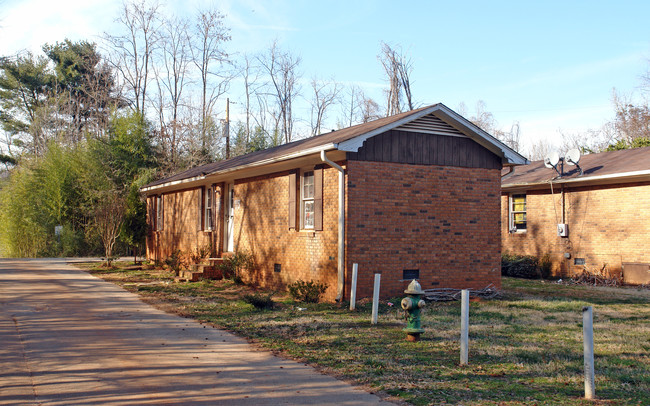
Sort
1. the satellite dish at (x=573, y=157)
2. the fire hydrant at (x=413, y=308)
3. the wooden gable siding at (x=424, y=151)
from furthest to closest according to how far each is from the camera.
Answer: the satellite dish at (x=573, y=157) < the wooden gable siding at (x=424, y=151) < the fire hydrant at (x=413, y=308)

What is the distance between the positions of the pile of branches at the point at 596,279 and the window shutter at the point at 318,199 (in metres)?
9.41

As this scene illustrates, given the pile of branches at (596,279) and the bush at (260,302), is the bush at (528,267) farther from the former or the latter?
the bush at (260,302)

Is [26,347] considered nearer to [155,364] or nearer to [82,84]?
[155,364]

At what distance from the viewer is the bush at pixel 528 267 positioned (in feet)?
63.5

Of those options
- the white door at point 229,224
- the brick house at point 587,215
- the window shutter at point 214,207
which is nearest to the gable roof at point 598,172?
the brick house at point 587,215

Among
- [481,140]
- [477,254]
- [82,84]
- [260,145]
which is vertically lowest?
[477,254]

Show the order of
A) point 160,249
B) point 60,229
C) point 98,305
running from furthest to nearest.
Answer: point 60,229 < point 160,249 < point 98,305

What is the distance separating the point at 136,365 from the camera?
22.3 ft

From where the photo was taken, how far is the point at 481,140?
13273 mm

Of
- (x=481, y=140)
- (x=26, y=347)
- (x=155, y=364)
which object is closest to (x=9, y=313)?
(x=26, y=347)

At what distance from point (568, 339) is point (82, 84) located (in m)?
40.4

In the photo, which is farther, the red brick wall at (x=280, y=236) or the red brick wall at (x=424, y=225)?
the red brick wall at (x=280, y=236)

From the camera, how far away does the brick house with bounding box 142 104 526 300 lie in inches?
471

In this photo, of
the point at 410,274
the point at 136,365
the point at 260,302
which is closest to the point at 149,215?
the point at 260,302
